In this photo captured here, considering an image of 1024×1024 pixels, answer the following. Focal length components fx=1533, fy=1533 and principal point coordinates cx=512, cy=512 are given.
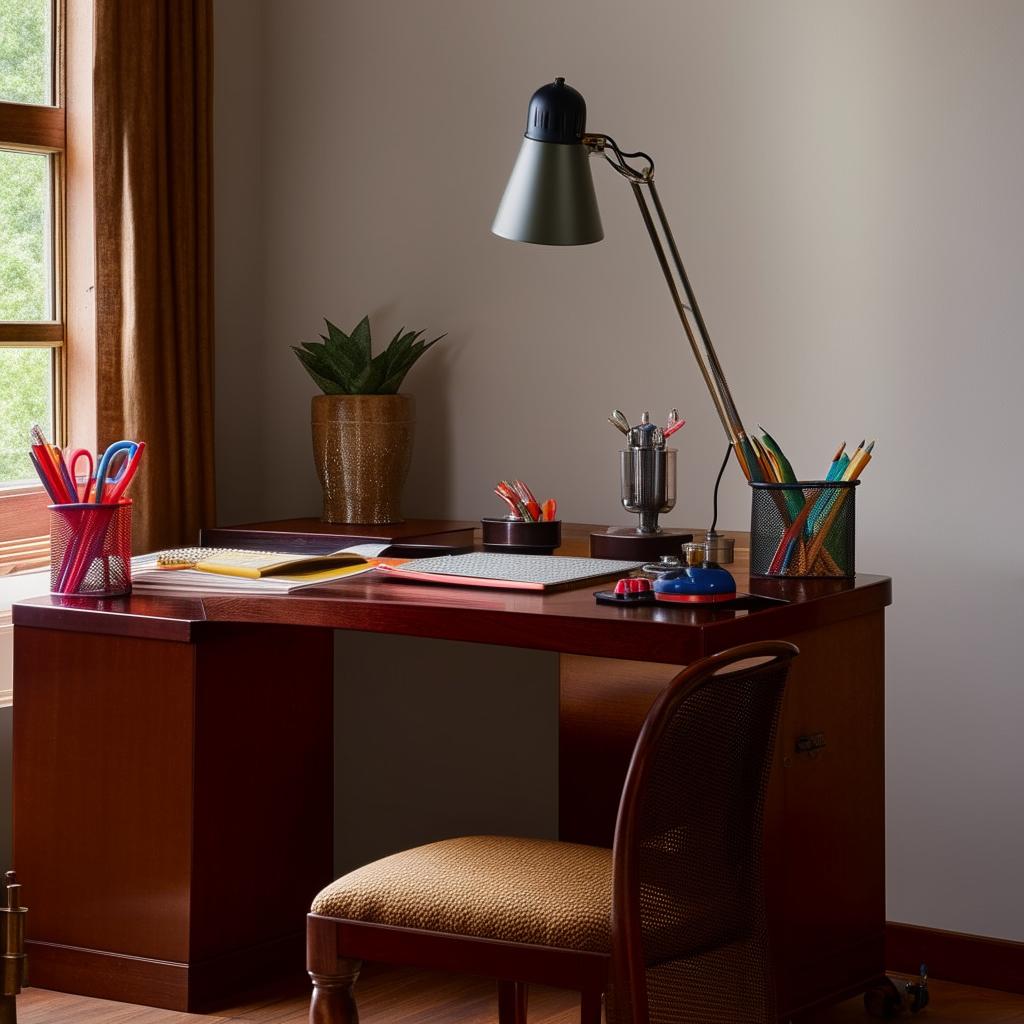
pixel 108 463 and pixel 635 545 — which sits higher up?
pixel 108 463

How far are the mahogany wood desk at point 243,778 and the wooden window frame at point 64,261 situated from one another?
528 millimetres

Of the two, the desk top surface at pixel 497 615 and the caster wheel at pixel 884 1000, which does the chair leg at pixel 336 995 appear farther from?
the caster wheel at pixel 884 1000

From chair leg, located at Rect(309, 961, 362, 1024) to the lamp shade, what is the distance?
1.10 m

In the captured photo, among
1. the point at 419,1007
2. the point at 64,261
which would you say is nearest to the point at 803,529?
the point at 419,1007

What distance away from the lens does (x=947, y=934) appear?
2.65 meters

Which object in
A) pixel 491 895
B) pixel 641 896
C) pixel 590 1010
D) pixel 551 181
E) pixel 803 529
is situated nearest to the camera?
pixel 641 896

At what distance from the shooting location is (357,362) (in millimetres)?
2986

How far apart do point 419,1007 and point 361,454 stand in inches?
40.5

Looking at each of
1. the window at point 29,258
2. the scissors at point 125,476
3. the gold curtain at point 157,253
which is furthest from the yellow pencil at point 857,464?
the window at point 29,258

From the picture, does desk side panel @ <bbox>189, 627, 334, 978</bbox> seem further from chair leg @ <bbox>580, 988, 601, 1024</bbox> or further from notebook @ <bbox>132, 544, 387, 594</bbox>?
chair leg @ <bbox>580, 988, 601, 1024</bbox>

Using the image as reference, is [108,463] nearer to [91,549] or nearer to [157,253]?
[91,549]

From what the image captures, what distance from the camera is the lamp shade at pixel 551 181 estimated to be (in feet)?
7.52

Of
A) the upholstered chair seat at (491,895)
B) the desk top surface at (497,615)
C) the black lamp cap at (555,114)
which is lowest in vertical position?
the upholstered chair seat at (491,895)

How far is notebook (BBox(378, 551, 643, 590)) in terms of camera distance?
6.95ft
